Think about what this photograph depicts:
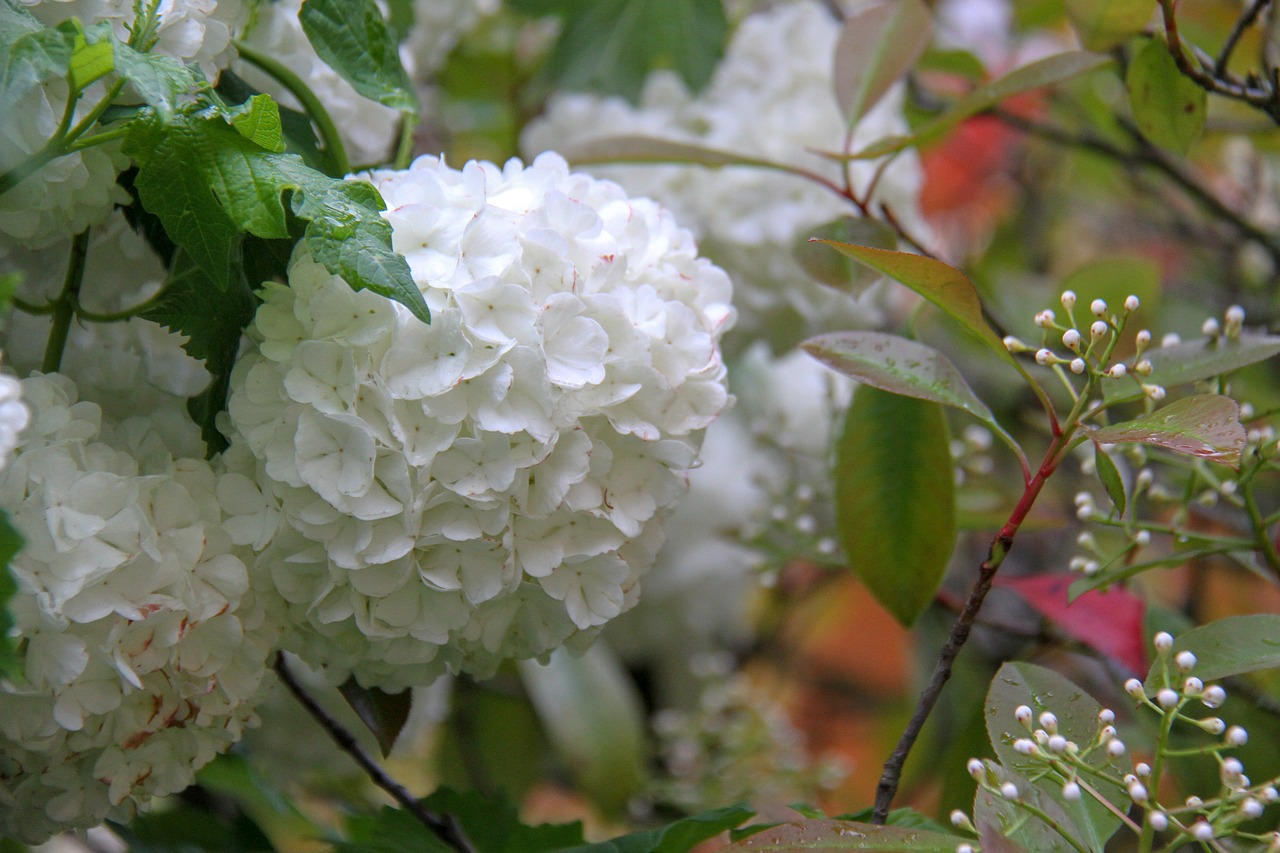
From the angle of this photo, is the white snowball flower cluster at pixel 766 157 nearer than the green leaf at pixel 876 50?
No

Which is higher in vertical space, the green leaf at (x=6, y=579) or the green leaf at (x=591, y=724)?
the green leaf at (x=6, y=579)

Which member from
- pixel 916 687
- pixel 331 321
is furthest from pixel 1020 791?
pixel 916 687

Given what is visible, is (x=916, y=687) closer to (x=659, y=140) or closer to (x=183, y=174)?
(x=659, y=140)

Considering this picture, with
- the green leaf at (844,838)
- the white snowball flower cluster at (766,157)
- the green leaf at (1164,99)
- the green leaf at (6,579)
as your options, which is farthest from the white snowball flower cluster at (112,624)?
the green leaf at (1164,99)

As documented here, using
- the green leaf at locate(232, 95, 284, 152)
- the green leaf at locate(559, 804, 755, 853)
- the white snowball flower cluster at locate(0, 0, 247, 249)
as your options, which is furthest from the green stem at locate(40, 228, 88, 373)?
the green leaf at locate(559, 804, 755, 853)

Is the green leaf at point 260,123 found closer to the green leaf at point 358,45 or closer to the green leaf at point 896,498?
the green leaf at point 358,45
